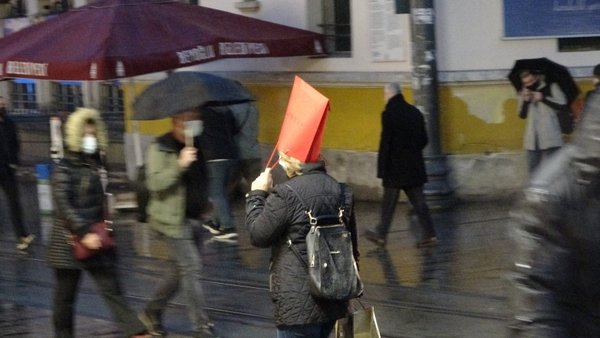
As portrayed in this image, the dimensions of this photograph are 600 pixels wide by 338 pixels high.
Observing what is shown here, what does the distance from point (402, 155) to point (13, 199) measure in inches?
167

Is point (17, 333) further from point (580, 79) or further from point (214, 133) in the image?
point (580, 79)

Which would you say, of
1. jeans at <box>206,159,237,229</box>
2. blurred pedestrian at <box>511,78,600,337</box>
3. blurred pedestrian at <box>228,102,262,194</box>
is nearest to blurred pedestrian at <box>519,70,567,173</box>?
blurred pedestrian at <box>228,102,262,194</box>

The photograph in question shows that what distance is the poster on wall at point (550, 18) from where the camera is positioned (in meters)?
13.2

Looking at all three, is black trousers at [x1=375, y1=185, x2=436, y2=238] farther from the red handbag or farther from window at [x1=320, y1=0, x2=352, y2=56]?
the red handbag

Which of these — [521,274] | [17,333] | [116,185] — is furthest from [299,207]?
[116,185]

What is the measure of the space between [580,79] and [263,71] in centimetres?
444

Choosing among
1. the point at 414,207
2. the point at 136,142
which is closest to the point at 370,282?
the point at 414,207

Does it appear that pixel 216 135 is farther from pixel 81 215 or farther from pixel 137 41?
pixel 81 215

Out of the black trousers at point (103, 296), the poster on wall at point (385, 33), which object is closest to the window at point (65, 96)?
A: the poster on wall at point (385, 33)

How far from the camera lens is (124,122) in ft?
59.9

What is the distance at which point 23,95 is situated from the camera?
21984mm

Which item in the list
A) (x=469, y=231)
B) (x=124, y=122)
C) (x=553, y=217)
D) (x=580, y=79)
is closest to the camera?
(x=553, y=217)

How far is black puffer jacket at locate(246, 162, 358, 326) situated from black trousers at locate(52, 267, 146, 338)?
203cm

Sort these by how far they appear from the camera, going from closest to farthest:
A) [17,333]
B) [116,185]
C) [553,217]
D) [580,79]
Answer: [553,217] → [17,333] → [580,79] → [116,185]
